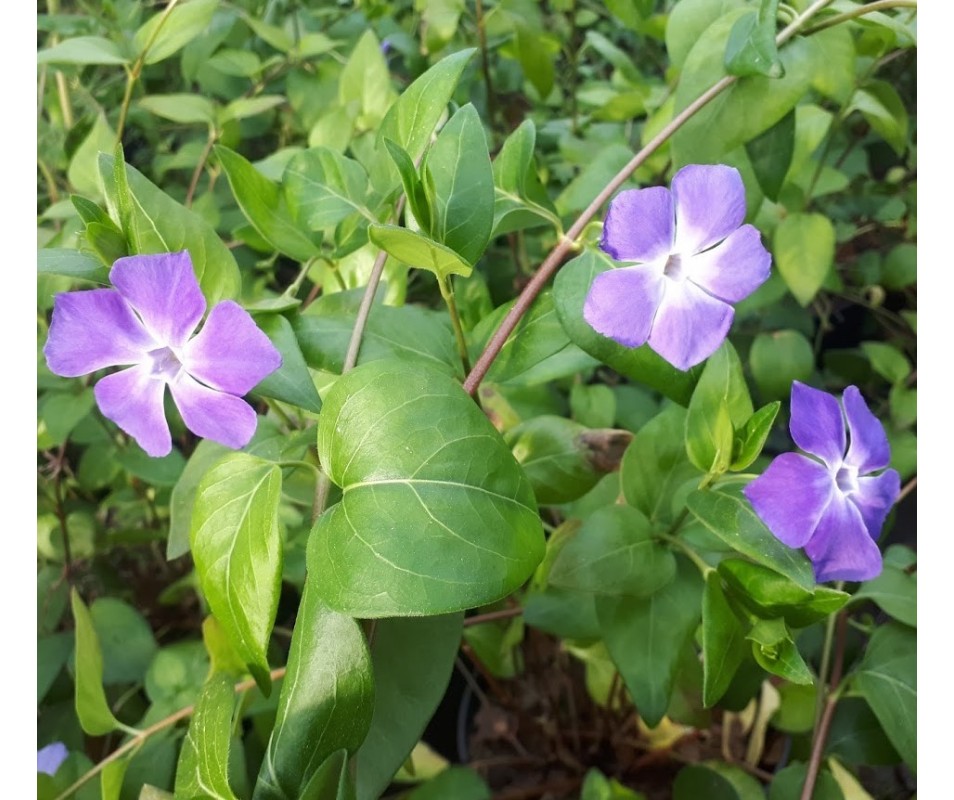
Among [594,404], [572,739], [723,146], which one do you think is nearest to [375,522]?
[723,146]

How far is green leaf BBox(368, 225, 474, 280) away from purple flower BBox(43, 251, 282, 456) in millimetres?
72

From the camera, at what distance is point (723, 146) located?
1.57 feet

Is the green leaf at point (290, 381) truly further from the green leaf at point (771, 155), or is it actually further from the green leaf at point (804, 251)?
the green leaf at point (804, 251)

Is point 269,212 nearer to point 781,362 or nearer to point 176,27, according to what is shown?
point 176,27

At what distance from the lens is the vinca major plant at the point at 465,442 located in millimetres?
341

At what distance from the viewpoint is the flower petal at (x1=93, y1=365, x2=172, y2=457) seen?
36 centimetres

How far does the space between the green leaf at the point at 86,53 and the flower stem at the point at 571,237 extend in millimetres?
416

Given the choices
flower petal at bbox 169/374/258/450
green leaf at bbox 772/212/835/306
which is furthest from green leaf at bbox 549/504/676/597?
green leaf at bbox 772/212/835/306

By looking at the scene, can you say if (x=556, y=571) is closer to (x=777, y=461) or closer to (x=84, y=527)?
(x=777, y=461)

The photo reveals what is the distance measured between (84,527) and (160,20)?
0.53 meters

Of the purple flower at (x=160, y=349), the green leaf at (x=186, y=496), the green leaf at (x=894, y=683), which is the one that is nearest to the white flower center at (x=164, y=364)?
the purple flower at (x=160, y=349)

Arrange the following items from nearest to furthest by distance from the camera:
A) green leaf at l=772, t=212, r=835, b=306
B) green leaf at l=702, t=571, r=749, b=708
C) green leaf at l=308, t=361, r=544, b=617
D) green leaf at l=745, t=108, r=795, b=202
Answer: green leaf at l=308, t=361, r=544, b=617 < green leaf at l=702, t=571, r=749, b=708 < green leaf at l=745, t=108, r=795, b=202 < green leaf at l=772, t=212, r=835, b=306

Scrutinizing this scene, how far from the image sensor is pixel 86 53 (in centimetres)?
60

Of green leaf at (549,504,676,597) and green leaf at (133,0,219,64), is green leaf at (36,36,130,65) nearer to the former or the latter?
green leaf at (133,0,219,64)
